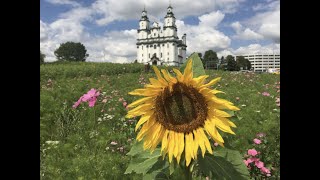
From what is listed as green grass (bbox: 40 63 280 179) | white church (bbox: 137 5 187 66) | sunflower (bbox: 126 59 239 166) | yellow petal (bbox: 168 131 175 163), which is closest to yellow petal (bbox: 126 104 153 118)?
sunflower (bbox: 126 59 239 166)

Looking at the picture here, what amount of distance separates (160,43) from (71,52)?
125ft

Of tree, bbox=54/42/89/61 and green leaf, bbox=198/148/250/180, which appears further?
tree, bbox=54/42/89/61

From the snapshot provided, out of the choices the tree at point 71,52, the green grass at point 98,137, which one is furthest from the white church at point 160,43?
the green grass at point 98,137

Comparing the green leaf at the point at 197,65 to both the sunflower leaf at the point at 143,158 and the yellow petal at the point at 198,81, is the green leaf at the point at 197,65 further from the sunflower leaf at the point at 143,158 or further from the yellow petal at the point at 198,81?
the sunflower leaf at the point at 143,158

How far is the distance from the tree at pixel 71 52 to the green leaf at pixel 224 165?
10799cm

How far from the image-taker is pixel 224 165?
191cm

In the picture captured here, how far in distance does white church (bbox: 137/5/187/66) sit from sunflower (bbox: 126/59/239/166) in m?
124

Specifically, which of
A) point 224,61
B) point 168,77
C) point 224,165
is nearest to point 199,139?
point 224,165

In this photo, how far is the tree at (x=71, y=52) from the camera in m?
107

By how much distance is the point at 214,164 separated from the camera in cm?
188

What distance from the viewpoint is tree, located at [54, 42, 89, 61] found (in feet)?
351

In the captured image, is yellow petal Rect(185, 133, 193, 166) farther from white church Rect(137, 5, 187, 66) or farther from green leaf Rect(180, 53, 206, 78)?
white church Rect(137, 5, 187, 66)

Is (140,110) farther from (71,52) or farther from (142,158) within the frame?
(71,52)
